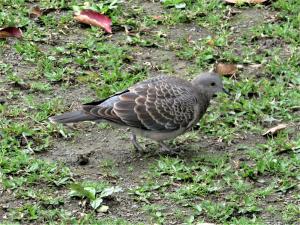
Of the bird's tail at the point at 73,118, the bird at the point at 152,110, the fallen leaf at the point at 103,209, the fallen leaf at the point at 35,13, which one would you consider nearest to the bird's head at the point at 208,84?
the bird at the point at 152,110

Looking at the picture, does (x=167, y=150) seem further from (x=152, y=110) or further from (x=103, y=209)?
(x=103, y=209)

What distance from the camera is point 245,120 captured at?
8430 mm

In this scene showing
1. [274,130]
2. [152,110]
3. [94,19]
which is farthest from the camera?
[94,19]

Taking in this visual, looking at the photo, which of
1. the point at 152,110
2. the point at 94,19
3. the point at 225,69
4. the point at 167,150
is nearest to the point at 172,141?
the point at 167,150

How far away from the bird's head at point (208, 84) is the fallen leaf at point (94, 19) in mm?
2057

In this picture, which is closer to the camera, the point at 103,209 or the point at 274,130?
the point at 103,209

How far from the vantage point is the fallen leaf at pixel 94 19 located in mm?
10078

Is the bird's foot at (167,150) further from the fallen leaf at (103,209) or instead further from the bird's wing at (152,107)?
the fallen leaf at (103,209)

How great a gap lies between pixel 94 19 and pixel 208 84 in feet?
7.74

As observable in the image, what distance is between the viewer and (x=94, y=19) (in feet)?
33.3

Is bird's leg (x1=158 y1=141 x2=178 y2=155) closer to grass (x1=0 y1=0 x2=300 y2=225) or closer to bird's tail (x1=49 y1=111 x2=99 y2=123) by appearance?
grass (x1=0 y1=0 x2=300 y2=225)

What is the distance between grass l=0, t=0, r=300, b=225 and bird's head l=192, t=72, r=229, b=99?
0.28 meters

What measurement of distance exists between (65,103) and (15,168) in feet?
4.67

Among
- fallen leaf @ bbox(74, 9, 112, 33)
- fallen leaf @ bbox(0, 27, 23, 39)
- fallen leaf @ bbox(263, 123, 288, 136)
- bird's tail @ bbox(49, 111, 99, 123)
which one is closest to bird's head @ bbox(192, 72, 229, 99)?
fallen leaf @ bbox(263, 123, 288, 136)
